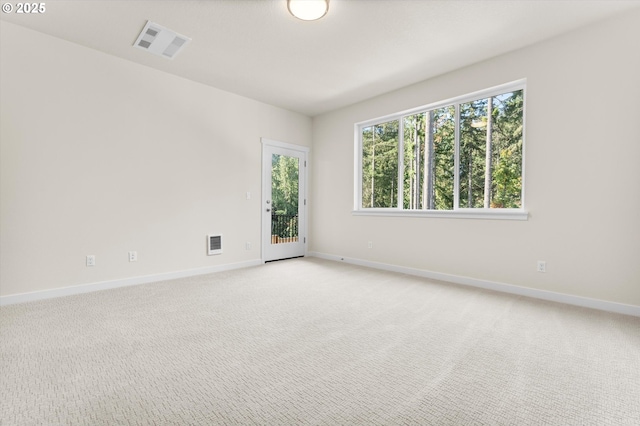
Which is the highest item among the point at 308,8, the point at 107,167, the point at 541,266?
the point at 308,8

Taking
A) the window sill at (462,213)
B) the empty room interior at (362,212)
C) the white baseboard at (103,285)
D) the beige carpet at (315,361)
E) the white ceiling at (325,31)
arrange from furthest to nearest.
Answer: the window sill at (462,213) < the white baseboard at (103,285) < the white ceiling at (325,31) < the empty room interior at (362,212) < the beige carpet at (315,361)

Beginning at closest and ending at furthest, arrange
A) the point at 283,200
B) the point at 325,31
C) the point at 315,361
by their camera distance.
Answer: the point at 315,361, the point at 325,31, the point at 283,200

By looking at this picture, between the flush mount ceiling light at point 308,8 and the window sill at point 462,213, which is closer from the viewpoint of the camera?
the flush mount ceiling light at point 308,8

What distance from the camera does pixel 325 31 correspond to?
2977mm

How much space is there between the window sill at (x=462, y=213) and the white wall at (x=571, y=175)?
0.23 ft

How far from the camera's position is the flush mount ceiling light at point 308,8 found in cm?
250

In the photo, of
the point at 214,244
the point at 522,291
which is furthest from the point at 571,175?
the point at 214,244

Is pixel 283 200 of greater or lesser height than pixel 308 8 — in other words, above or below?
below

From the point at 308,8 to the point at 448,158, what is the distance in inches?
103

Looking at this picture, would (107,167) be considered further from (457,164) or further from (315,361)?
(457,164)

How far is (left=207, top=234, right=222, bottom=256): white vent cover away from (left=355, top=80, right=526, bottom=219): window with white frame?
2.32 meters

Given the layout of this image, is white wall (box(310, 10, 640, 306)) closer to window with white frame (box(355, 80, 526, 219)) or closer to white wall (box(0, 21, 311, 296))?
window with white frame (box(355, 80, 526, 219))

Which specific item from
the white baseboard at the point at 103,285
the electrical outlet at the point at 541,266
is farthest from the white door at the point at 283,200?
the electrical outlet at the point at 541,266

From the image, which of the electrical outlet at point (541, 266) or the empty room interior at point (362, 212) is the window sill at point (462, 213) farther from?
the electrical outlet at point (541, 266)
